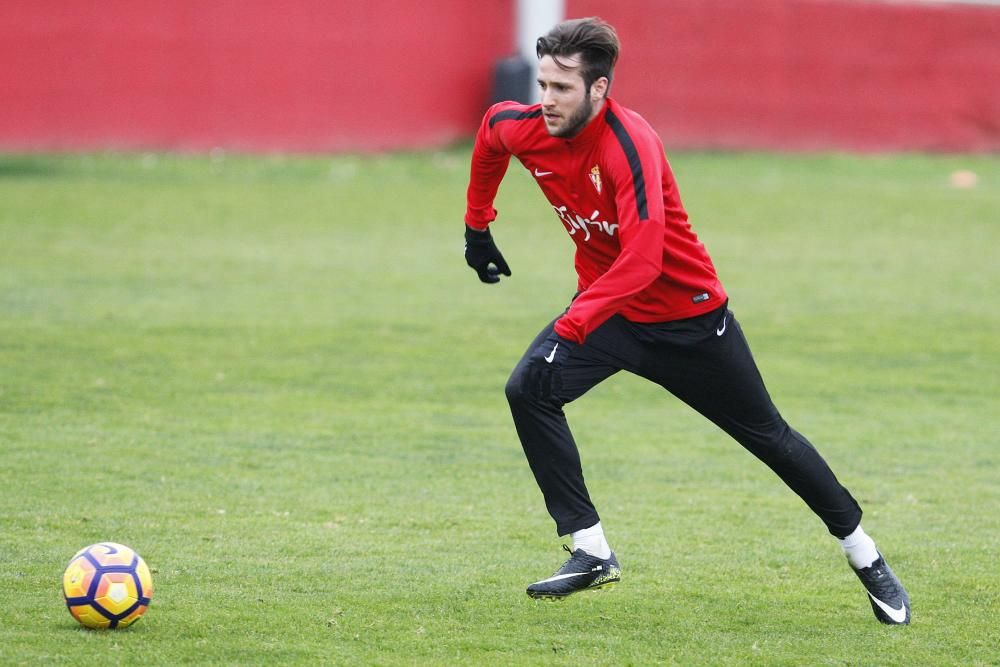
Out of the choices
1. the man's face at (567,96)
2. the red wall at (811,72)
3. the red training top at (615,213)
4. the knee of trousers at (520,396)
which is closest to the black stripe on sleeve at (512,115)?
the red training top at (615,213)

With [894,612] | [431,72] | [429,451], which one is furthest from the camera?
[431,72]

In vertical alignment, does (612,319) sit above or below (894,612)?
above

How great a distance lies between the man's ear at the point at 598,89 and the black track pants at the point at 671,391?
941 mm

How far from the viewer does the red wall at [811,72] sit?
29.2m

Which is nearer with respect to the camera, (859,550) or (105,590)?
(105,590)

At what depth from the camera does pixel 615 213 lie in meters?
5.93

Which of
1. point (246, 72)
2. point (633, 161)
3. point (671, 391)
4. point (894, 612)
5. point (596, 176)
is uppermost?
point (633, 161)

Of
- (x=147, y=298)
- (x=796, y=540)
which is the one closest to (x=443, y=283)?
(x=147, y=298)

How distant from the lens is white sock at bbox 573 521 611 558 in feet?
19.8

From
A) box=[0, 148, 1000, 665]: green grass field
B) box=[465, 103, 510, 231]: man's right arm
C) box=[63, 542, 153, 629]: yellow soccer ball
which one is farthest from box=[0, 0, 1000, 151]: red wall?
box=[63, 542, 153, 629]: yellow soccer ball

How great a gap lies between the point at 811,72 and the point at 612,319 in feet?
82.2

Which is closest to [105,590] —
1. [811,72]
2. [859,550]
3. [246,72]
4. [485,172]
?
[485,172]

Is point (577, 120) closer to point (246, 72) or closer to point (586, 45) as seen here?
point (586, 45)

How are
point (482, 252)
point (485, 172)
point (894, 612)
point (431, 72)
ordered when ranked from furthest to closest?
point (431, 72), point (482, 252), point (485, 172), point (894, 612)
